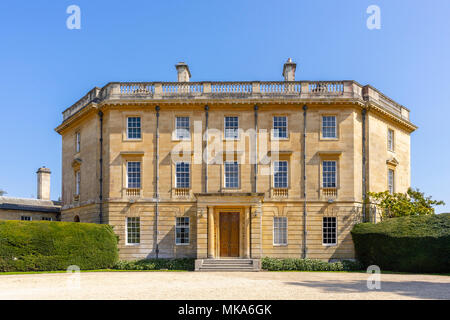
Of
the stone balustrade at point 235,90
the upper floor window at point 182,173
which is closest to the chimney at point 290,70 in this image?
the stone balustrade at point 235,90

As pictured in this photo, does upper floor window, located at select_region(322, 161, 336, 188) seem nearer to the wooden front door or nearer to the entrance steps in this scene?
the wooden front door

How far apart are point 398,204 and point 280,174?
8.09 m

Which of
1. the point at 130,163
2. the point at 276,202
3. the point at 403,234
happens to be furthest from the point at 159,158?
the point at 403,234

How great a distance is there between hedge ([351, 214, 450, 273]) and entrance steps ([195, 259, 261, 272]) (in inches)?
277

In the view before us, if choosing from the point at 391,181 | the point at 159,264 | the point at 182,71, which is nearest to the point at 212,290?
the point at 159,264

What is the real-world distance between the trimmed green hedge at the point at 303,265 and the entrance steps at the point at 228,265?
45.2 inches

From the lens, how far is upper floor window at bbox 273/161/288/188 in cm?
3125

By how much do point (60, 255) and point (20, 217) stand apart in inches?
577

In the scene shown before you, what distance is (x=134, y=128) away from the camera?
31.8 m

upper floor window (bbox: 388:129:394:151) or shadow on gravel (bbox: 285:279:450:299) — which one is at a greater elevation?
upper floor window (bbox: 388:129:394:151)

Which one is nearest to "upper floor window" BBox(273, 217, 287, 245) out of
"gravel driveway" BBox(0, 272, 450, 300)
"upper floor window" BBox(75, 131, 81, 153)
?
"gravel driveway" BBox(0, 272, 450, 300)

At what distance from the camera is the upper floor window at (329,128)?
31.5m
